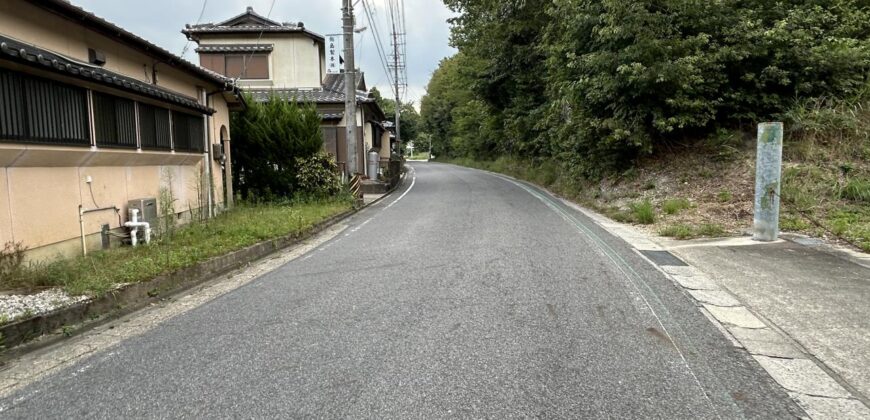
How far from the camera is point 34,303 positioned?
4.89m

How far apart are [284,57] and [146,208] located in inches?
646

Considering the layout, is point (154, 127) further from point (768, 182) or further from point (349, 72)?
point (768, 182)

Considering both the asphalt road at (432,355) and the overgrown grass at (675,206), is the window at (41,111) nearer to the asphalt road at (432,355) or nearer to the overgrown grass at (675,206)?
the asphalt road at (432,355)

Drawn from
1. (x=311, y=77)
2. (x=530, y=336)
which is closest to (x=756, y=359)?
(x=530, y=336)

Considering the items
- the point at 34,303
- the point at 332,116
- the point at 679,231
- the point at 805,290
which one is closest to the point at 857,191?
the point at 679,231

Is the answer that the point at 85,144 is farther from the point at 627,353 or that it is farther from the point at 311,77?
the point at 311,77

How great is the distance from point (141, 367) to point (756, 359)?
4.62 meters

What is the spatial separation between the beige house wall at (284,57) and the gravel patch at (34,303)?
19694 millimetres

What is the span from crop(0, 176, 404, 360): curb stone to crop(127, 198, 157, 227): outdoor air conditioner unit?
2003mm

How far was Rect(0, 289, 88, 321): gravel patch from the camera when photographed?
4.58 m

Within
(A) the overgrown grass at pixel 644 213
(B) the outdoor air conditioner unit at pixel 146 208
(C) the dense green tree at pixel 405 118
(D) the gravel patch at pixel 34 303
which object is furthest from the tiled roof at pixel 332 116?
(C) the dense green tree at pixel 405 118

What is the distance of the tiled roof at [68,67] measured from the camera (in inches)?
217

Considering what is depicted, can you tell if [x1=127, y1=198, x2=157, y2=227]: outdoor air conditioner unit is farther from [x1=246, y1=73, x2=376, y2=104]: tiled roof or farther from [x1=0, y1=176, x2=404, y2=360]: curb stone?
[x1=246, y1=73, x2=376, y2=104]: tiled roof

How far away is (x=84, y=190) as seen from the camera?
7.33 meters
